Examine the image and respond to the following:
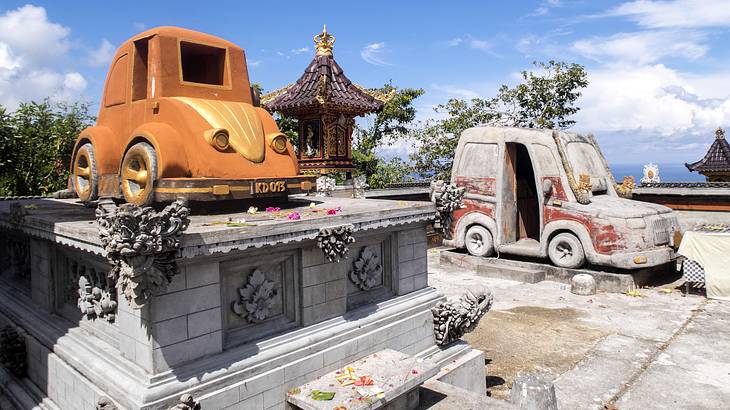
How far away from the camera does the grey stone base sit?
13844mm

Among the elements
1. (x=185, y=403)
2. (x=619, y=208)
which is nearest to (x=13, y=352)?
(x=185, y=403)

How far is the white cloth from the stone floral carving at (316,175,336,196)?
35.8 ft

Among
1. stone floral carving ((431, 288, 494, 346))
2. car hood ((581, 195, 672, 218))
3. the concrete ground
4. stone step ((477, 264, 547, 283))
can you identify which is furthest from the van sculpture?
stone floral carving ((431, 288, 494, 346))

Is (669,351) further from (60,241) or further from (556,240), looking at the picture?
(60,241)

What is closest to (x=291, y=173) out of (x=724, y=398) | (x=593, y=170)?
(x=724, y=398)

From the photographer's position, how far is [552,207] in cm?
1513

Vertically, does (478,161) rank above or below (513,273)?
above

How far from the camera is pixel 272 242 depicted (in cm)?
588

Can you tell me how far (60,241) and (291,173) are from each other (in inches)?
128

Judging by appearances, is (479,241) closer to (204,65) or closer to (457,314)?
(457,314)

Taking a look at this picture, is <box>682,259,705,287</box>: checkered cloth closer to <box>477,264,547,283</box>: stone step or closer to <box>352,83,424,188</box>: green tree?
<box>477,264,547,283</box>: stone step

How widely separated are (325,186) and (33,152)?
379 inches

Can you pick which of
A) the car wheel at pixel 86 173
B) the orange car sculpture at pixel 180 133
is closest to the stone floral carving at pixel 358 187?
the orange car sculpture at pixel 180 133

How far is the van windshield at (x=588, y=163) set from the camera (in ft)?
51.3
